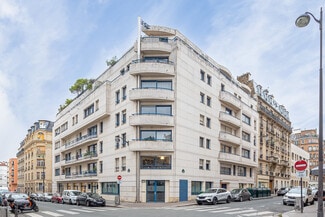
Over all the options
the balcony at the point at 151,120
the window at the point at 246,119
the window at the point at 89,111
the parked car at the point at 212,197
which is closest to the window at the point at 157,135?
the balcony at the point at 151,120

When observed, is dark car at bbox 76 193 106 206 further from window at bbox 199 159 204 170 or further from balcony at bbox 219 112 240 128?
balcony at bbox 219 112 240 128

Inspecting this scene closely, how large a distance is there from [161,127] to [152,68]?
554 centimetres

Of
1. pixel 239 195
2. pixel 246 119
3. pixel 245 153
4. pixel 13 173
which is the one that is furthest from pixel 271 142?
pixel 13 173

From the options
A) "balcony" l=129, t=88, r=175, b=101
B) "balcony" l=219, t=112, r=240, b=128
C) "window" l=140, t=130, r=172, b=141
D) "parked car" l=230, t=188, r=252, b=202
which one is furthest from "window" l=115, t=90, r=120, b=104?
"parked car" l=230, t=188, r=252, b=202

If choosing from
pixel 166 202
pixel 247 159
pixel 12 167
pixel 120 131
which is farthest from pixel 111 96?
pixel 12 167

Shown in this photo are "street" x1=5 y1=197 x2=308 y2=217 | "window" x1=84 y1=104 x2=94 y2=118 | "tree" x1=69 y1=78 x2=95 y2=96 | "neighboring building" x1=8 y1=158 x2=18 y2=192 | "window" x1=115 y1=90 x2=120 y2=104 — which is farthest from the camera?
"neighboring building" x1=8 y1=158 x2=18 y2=192

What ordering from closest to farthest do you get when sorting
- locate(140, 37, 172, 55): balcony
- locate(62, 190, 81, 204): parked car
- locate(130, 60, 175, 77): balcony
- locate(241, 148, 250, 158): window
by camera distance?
locate(130, 60, 175, 77): balcony, locate(62, 190, 81, 204): parked car, locate(140, 37, 172, 55): balcony, locate(241, 148, 250, 158): window

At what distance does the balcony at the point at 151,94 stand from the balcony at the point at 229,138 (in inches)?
422

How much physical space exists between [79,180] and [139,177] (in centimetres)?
1790

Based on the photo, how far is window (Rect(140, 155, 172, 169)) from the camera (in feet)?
97.8

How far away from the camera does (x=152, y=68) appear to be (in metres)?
30.5

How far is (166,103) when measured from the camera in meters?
31.0

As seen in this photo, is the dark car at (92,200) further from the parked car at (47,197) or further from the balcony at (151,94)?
the parked car at (47,197)

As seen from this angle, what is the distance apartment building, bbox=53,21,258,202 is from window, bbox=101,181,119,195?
0.35ft
